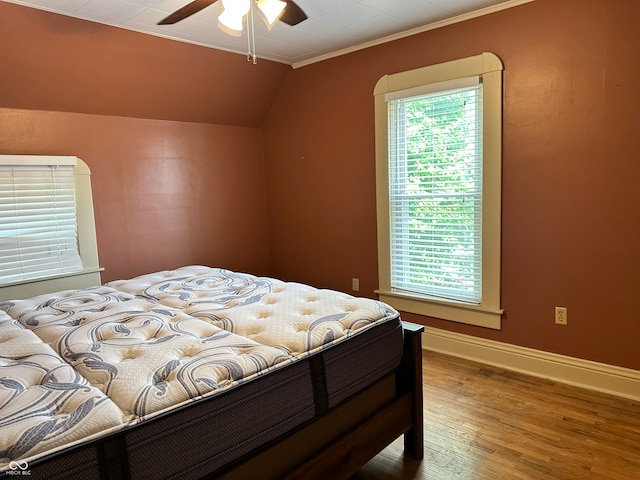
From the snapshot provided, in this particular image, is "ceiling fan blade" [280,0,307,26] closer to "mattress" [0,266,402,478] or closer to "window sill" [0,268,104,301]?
"mattress" [0,266,402,478]

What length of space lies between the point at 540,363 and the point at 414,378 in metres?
1.30

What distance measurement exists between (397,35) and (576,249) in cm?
190

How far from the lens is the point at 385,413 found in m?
1.88

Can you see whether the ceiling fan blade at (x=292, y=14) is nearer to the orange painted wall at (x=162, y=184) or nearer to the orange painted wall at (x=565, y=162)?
the orange painted wall at (x=565, y=162)

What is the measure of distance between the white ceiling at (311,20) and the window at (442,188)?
311 millimetres

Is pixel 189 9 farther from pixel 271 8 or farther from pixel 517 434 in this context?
pixel 517 434

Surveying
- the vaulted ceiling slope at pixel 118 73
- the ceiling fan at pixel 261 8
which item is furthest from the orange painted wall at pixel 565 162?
the ceiling fan at pixel 261 8

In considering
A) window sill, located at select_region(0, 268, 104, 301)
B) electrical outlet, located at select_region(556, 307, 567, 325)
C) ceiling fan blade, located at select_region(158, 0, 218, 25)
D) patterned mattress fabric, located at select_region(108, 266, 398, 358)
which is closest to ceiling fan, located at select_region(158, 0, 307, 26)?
ceiling fan blade, located at select_region(158, 0, 218, 25)

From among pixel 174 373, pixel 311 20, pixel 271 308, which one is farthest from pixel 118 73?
pixel 174 373

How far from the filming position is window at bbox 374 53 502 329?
9.65 feet

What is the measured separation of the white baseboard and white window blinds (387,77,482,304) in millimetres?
319

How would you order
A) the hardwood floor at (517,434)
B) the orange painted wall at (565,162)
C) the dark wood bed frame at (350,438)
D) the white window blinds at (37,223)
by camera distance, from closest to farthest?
1. the dark wood bed frame at (350,438)
2. the hardwood floor at (517,434)
3. the orange painted wall at (565,162)
4. the white window blinds at (37,223)

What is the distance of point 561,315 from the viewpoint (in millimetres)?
2791

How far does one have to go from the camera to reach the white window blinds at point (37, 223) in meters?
3.02
